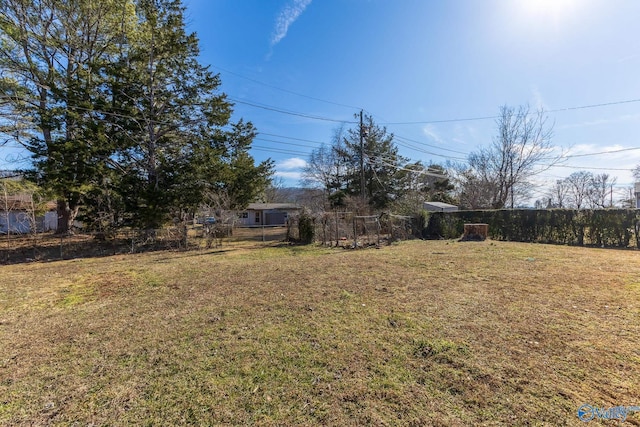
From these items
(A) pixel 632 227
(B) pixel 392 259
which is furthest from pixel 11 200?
(A) pixel 632 227

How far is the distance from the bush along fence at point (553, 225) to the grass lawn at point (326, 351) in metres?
6.99

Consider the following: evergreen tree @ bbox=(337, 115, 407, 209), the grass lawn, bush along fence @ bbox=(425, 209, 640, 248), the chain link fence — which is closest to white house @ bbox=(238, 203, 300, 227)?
evergreen tree @ bbox=(337, 115, 407, 209)

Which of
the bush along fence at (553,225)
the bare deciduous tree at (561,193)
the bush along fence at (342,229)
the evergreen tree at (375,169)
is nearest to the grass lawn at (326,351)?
the bush along fence at (342,229)

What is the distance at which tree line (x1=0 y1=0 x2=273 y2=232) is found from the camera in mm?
11695

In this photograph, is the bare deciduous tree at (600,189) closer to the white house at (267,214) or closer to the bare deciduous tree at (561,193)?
the bare deciduous tree at (561,193)

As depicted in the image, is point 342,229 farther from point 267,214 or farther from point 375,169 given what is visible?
point 267,214

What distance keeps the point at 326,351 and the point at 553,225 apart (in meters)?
13.8

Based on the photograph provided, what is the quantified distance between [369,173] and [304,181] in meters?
12.6

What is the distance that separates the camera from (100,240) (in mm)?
13305

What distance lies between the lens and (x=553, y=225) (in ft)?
40.1

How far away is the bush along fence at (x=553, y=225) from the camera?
10.6 metres

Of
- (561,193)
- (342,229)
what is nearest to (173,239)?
(342,229)

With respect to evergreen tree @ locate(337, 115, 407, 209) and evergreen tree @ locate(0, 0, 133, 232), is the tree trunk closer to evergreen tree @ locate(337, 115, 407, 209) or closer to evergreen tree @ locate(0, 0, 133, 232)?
evergreen tree @ locate(0, 0, 133, 232)

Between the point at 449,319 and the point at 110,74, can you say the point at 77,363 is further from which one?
the point at 110,74
